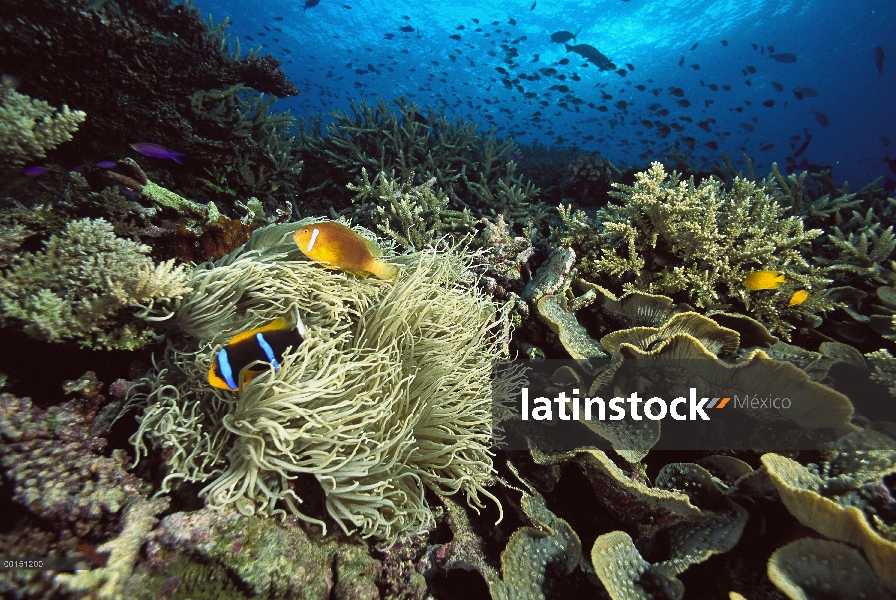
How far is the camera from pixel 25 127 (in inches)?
72.1

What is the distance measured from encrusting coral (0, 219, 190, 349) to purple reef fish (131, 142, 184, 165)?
2683 millimetres

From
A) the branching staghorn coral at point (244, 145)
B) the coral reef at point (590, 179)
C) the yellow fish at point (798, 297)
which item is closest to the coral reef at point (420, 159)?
the branching staghorn coral at point (244, 145)

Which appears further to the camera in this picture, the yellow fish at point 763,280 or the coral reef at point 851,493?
the yellow fish at point 763,280

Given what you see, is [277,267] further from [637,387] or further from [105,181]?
[105,181]

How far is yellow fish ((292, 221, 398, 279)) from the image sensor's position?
1.75 m

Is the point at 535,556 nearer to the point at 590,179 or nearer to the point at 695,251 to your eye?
the point at 695,251

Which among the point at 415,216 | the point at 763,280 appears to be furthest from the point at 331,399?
Answer: the point at 763,280

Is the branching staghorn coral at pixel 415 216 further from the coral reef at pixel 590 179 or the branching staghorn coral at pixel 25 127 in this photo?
the coral reef at pixel 590 179

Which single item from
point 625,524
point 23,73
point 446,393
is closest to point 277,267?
point 446,393

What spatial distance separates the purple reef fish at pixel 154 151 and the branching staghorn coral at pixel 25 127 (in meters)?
1.99

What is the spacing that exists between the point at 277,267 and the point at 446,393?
0.99 meters

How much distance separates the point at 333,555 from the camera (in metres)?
1.54

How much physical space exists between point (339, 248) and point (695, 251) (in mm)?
2467

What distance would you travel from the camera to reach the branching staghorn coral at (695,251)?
8.89 feet
